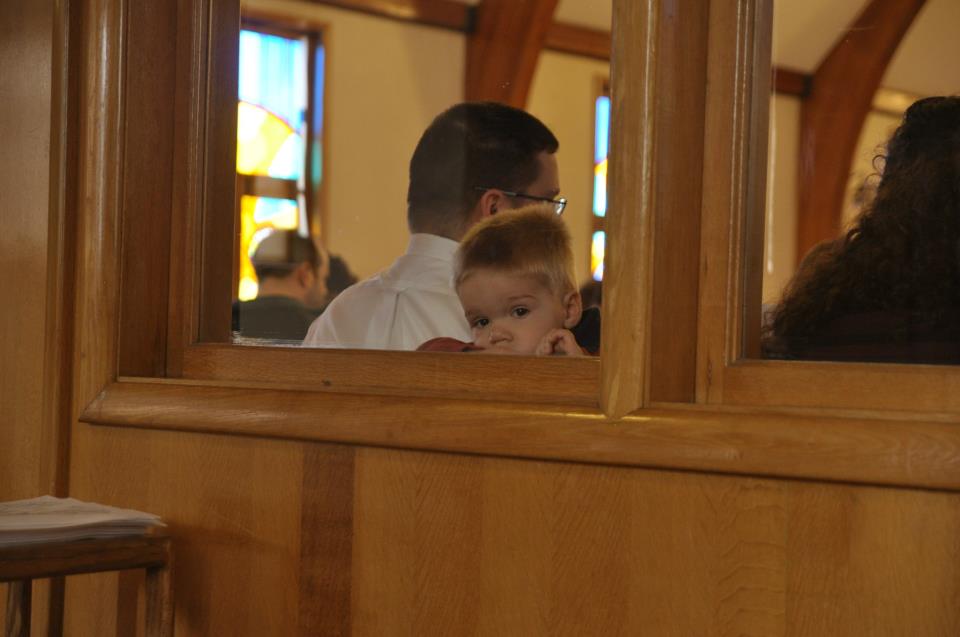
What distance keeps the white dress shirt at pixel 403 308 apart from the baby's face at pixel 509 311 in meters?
0.03

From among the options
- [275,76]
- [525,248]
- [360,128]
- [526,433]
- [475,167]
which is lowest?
[526,433]

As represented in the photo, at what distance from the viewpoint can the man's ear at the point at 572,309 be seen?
159 centimetres

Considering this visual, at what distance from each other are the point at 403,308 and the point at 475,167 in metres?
0.22

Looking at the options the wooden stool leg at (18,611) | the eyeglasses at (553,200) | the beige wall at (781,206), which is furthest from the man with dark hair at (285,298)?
the beige wall at (781,206)

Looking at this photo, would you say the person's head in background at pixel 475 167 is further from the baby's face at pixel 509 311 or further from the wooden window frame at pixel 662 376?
the wooden window frame at pixel 662 376

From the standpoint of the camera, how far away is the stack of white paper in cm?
156

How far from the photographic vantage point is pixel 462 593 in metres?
1.55

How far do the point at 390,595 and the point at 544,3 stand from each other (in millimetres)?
898

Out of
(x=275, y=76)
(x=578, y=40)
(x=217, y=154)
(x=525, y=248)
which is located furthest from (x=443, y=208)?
(x=275, y=76)

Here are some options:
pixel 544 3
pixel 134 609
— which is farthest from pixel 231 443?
pixel 544 3

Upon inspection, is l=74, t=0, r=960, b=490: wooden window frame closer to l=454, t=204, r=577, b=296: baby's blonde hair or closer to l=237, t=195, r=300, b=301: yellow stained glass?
l=454, t=204, r=577, b=296: baby's blonde hair

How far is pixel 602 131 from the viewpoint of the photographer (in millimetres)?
1548

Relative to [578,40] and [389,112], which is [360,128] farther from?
[578,40]

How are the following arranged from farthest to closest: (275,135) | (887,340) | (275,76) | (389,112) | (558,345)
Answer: (275,76) < (275,135) < (389,112) < (558,345) < (887,340)
